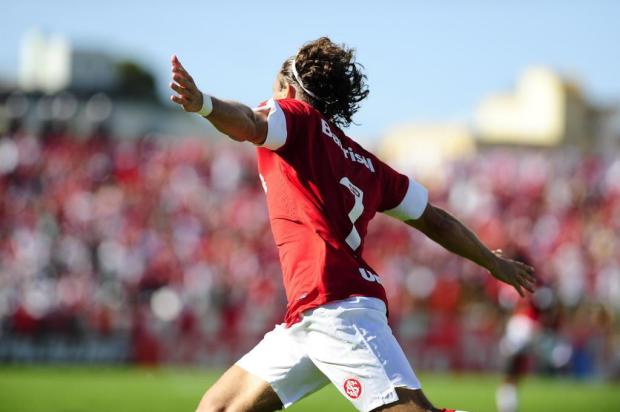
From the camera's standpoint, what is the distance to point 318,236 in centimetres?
512

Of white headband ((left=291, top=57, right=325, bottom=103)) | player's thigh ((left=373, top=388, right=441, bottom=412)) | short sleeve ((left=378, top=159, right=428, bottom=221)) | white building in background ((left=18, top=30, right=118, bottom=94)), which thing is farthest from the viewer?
white building in background ((left=18, top=30, right=118, bottom=94))

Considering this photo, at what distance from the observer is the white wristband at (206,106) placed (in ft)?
15.1

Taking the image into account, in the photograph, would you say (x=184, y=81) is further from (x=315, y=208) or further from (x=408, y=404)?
(x=408, y=404)

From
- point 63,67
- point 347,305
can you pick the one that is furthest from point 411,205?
point 63,67

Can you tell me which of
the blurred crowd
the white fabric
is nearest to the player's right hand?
the white fabric

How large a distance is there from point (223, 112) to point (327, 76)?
Answer: 2.86ft

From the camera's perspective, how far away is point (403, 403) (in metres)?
4.86

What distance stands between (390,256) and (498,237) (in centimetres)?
320

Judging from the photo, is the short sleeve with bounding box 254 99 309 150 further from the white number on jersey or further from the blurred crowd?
the blurred crowd

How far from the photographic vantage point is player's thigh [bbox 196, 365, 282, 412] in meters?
5.38

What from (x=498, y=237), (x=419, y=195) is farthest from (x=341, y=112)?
(x=498, y=237)

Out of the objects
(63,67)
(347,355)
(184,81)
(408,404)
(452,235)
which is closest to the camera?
(184,81)

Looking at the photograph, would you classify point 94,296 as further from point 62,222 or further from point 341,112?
point 341,112

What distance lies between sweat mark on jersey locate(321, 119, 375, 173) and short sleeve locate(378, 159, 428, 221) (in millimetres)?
151
